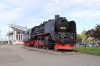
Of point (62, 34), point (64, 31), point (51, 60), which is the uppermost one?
point (64, 31)

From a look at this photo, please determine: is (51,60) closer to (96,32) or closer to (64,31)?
(96,32)

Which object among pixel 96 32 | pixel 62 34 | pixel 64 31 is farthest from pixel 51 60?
pixel 64 31

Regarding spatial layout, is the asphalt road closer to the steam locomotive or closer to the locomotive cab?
the steam locomotive

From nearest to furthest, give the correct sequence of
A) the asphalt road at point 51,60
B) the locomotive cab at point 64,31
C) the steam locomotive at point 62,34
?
the asphalt road at point 51,60 → the steam locomotive at point 62,34 → the locomotive cab at point 64,31

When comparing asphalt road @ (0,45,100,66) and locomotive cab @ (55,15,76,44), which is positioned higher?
locomotive cab @ (55,15,76,44)

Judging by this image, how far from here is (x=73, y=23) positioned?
25.9 m

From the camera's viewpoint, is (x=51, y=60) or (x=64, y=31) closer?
(x=51, y=60)

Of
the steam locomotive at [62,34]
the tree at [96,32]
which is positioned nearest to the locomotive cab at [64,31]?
the steam locomotive at [62,34]

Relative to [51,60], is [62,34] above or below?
above

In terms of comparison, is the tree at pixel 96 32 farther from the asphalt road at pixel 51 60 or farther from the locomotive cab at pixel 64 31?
the asphalt road at pixel 51 60

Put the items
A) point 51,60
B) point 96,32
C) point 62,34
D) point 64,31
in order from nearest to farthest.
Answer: point 51,60
point 96,32
point 62,34
point 64,31

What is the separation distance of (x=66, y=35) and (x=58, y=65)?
41.8ft

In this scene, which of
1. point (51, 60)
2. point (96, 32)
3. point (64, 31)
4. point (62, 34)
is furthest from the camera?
point (64, 31)

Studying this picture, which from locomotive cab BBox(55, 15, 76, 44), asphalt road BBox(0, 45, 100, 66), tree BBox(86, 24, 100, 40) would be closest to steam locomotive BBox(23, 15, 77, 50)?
locomotive cab BBox(55, 15, 76, 44)
